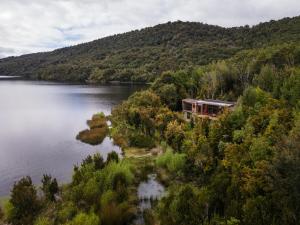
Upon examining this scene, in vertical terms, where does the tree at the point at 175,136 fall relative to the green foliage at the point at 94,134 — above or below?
above

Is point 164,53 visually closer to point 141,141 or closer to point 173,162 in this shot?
point 141,141

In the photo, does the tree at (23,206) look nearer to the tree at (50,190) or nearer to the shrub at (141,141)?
the tree at (50,190)

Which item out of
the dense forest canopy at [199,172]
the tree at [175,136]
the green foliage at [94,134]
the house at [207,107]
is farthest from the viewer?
the green foliage at [94,134]

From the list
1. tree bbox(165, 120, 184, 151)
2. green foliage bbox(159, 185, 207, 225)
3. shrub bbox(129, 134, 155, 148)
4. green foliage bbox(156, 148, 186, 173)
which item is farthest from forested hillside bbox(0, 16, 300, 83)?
green foliage bbox(159, 185, 207, 225)

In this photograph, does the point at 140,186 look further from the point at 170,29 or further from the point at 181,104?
the point at 170,29

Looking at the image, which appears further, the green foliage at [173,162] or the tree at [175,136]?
the tree at [175,136]

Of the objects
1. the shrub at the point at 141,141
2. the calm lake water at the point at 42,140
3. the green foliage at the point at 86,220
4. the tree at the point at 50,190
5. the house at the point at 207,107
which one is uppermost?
the house at the point at 207,107

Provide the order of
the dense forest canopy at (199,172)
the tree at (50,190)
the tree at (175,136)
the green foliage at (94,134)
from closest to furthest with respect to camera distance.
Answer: the dense forest canopy at (199,172)
the tree at (50,190)
the tree at (175,136)
the green foliage at (94,134)

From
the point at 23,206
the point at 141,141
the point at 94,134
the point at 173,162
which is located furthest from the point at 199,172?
the point at 94,134

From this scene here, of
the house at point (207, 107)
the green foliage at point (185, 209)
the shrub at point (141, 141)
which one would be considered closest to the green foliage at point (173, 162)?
the green foliage at point (185, 209)
